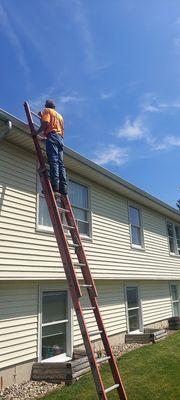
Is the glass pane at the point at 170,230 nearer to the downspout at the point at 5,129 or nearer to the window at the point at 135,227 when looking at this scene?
the window at the point at 135,227

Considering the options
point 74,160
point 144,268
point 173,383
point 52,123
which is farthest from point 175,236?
point 52,123

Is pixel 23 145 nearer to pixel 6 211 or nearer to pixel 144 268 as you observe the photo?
pixel 6 211

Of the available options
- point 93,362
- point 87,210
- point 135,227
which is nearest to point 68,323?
point 87,210

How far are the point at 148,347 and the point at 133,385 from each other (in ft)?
13.9

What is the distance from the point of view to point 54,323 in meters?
9.45

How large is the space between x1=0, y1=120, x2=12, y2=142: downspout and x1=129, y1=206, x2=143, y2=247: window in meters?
7.78

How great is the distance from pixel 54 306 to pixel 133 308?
5.44 meters

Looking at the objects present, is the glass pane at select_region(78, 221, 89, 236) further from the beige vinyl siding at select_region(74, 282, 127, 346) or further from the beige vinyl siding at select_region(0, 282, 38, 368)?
the beige vinyl siding at select_region(0, 282, 38, 368)

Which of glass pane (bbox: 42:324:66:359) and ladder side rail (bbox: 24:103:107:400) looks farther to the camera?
glass pane (bbox: 42:324:66:359)

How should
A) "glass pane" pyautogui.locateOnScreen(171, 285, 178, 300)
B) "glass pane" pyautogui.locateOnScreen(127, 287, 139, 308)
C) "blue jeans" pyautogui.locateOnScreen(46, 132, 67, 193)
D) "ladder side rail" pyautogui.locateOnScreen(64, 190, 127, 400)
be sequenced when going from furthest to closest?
"glass pane" pyautogui.locateOnScreen(171, 285, 178, 300) → "glass pane" pyautogui.locateOnScreen(127, 287, 139, 308) → "blue jeans" pyautogui.locateOnScreen(46, 132, 67, 193) → "ladder side rail" pyautogui.locateOnScreen(64, 190, 127, 400)

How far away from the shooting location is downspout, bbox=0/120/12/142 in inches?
308

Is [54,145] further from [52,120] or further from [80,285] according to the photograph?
[80,285]

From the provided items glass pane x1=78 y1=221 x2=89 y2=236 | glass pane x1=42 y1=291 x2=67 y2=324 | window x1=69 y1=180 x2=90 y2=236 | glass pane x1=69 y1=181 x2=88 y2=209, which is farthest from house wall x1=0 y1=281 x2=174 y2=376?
glass pane x1=69 y1=181 x2=88 y2=209

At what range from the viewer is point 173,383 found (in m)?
7.64
